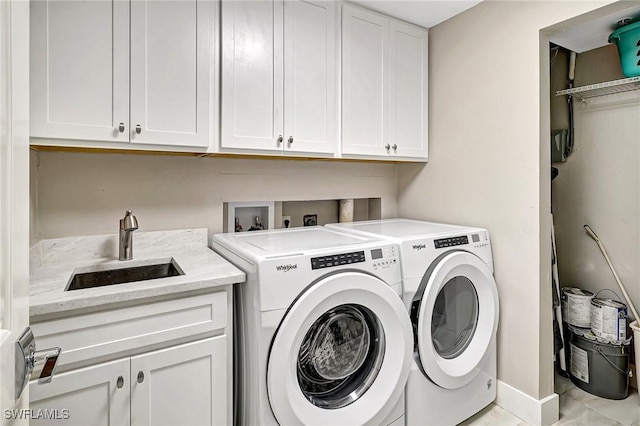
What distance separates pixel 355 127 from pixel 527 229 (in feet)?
3.65

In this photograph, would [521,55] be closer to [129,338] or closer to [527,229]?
[527,229]

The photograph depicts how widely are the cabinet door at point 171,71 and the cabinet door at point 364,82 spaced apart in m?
0.80

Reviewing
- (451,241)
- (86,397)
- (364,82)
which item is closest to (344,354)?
(451,241)

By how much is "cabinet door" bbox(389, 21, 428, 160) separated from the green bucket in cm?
104

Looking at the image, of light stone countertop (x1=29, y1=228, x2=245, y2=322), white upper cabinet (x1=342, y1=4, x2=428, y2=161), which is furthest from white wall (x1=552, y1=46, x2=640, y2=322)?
light stone countertop (x1=29, y1=228, x2=245, y2=322)

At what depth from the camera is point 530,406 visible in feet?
6.20

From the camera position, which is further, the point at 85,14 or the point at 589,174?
the point at 589,174

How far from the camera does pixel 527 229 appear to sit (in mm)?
1888

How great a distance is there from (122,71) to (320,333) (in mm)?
1411

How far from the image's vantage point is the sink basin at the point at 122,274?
1.58 m

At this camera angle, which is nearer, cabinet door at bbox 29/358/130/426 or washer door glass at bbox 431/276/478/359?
cabinet door at bbox 29/358/130/426

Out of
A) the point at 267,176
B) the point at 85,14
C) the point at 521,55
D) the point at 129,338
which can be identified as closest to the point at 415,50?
the point at 521,55

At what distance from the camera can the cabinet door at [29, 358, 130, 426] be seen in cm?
113

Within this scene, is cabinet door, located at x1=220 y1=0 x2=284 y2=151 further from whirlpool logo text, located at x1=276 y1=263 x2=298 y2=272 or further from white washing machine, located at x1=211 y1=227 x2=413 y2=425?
whirlpool logo text, located at x1=276 y1=263 x2=298 y2=272
